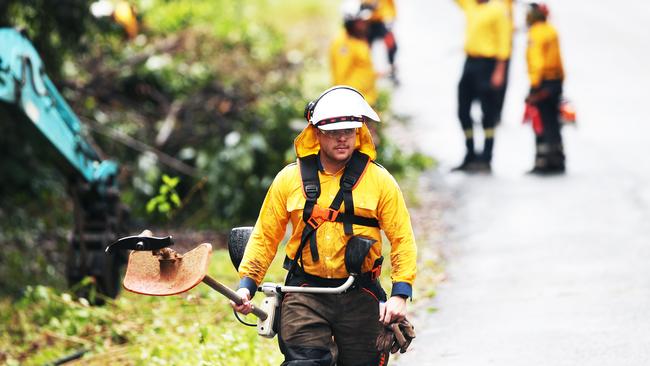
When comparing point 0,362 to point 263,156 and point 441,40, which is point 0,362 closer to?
point 263,156

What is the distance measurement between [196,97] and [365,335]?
9.56 metres

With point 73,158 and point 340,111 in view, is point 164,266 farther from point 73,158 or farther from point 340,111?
point 73,158

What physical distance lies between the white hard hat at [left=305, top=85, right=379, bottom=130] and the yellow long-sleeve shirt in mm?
171

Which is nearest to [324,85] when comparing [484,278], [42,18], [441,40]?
[441,40]

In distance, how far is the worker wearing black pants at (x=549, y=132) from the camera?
12.6 metres

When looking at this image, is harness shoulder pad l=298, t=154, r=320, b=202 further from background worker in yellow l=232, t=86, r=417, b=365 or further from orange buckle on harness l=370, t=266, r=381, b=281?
orange buckle on harness l=370, t=266, r=381, b=281

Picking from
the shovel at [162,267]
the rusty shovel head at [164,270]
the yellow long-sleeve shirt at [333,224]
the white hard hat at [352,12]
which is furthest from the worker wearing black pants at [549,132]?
the rusty shovel head at [164,270]

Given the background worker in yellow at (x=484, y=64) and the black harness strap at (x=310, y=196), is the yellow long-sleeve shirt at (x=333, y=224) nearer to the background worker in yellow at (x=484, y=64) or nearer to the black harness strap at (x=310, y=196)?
the black harness strap at (x=310, y=196)

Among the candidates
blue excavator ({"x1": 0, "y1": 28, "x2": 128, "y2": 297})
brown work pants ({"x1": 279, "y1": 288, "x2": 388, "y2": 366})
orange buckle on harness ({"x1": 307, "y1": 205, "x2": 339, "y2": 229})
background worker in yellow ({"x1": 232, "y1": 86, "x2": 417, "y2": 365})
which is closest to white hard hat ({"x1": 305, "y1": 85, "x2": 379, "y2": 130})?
background worker in yellow ({"x1": 232, "y1": 86, "x2": 417, "y2": 365})

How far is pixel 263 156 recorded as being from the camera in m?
13.0

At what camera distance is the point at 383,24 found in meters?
18.4

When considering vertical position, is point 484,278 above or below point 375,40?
below

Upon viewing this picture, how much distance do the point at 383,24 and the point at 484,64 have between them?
5.71 meters

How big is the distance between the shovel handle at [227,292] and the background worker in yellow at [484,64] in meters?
7.88
